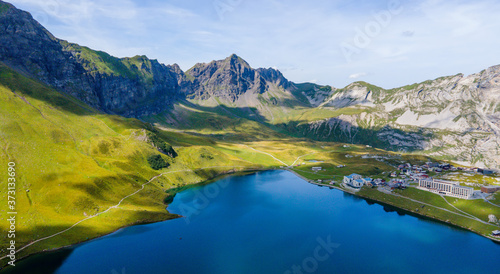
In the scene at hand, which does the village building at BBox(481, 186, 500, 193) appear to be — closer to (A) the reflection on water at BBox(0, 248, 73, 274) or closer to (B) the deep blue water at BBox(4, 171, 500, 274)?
(B) the deep blue water at BBox(4, 171, 500, 274)

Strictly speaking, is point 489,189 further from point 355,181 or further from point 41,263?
point 41,263

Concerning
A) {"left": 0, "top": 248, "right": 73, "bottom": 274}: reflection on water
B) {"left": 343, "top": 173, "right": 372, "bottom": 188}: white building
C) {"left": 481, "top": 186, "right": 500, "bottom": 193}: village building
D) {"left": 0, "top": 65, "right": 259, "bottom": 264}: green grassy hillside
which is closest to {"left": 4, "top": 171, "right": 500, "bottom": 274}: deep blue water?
{"left": 0, "top": 248, "right": 73, "bottom": 274}: reflection on water

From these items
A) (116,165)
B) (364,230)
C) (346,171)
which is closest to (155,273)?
A: (364,230)

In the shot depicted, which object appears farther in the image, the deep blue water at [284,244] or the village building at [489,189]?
the village building at [489,189]

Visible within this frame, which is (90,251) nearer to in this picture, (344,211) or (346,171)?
(344,211)

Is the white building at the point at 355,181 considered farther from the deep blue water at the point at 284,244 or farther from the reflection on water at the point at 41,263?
the reflection on water at the point at 41,263

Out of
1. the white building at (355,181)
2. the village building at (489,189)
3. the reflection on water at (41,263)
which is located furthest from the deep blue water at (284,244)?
the village building at (489,189)
